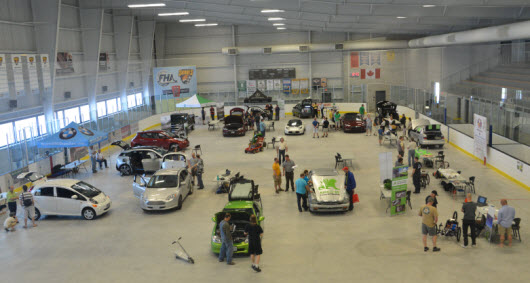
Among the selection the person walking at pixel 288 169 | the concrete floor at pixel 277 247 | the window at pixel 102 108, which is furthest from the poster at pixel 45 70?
the person walking at pixel 288 169

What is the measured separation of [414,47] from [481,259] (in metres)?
33.0

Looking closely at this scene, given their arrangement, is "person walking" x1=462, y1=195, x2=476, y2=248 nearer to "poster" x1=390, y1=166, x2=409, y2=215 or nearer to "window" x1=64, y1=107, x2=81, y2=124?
"poster" x1=390, y1=166, x2=409, y2=215

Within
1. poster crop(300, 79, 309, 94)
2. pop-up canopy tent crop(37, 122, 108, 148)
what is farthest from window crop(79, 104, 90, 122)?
poster crop(300, 79, 309, 94)

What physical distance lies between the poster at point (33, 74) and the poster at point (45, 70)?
0.37m

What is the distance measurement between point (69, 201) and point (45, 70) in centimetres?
1341

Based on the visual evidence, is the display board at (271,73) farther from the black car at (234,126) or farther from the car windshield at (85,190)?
the car windshield at (85,190)

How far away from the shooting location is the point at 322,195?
15.4 meters

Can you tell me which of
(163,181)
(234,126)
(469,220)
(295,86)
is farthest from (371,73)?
(469,220)

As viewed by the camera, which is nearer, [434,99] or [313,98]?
[434,99]

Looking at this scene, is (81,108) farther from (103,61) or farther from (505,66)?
(505,66)

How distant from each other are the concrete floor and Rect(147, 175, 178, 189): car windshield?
98 centimetres

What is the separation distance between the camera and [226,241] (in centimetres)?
1170

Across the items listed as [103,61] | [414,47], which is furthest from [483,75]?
[103,61]

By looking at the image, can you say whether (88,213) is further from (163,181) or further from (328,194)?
(328,194)
